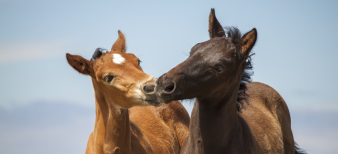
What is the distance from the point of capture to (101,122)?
5738 mm

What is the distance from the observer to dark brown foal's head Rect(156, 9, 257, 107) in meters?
4.19

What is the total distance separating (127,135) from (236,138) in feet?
5.60

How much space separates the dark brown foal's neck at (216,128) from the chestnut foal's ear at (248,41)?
19.0 inches

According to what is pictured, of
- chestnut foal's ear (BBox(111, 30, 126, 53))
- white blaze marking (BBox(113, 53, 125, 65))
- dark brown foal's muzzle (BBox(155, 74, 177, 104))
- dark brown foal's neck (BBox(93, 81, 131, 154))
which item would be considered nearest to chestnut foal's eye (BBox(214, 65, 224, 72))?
dark brown foal's muzzle (BBox(155, 74, 177, 104))

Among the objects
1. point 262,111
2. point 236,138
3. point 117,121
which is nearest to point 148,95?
point 117,121

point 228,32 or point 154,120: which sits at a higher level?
point 228,32

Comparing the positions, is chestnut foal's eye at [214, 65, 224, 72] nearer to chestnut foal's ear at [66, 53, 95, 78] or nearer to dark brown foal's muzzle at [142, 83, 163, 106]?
dark brown foal's muzzle at [142, 83, 163, 106]

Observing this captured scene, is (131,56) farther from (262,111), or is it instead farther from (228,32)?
(262,111)

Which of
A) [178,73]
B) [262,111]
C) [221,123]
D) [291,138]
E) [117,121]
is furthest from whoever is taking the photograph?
[291,138]

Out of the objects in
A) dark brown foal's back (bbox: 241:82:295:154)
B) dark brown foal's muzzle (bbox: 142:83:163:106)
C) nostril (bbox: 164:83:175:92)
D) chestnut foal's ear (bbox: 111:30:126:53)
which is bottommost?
dark brown foal's back (bbox: 241:82:295:154)

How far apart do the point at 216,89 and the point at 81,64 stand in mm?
2214

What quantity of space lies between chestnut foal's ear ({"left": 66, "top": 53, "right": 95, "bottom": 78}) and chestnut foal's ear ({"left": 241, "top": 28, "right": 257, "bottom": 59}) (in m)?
2.25

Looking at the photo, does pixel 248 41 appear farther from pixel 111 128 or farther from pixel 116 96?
pixel 111 128

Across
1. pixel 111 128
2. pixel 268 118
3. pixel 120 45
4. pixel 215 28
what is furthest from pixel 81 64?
pixel 268 118
